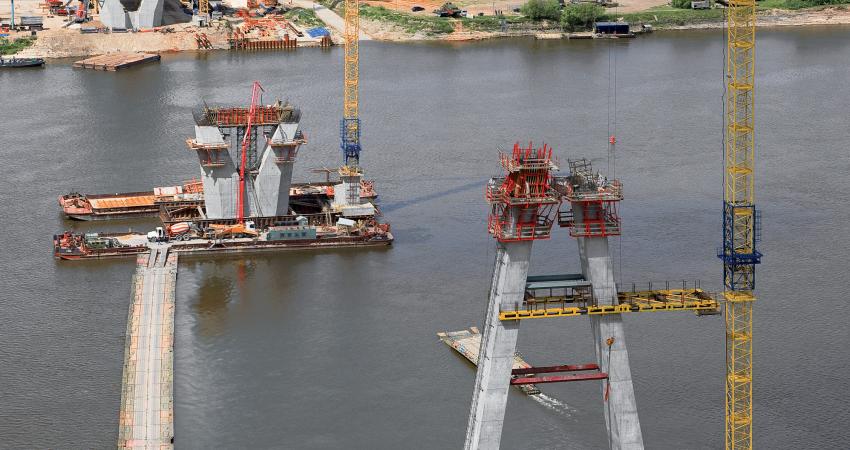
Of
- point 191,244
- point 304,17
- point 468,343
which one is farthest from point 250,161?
point 304,17

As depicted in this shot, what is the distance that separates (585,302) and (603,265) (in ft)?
4.14

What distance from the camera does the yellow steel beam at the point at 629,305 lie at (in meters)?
48.0

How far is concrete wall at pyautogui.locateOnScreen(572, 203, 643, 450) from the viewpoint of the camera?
159 ft

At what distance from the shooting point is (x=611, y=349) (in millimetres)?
48906

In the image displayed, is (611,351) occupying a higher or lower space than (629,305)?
lower

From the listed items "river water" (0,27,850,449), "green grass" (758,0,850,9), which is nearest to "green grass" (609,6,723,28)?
"green grass" (758,0,850,9)

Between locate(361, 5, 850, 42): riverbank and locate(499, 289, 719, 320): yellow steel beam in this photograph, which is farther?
locate(361, 5, 850, 42): riverbank

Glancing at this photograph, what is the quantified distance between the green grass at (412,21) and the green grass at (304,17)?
517 centimetres

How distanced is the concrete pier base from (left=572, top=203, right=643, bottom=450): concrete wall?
6.42 ft

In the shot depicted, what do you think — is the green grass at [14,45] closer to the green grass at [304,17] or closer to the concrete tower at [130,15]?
the concrete tower at [130,15]

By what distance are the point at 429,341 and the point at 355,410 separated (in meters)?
7.74

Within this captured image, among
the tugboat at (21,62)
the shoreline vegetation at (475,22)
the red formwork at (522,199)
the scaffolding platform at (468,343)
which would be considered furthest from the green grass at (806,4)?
the red formwork at (522,199)

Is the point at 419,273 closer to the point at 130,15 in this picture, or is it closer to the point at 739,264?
the point at 739,264

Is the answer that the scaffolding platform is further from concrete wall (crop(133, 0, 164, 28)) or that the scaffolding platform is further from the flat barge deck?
concrete wall (crop(133, 0, 164, 28))
